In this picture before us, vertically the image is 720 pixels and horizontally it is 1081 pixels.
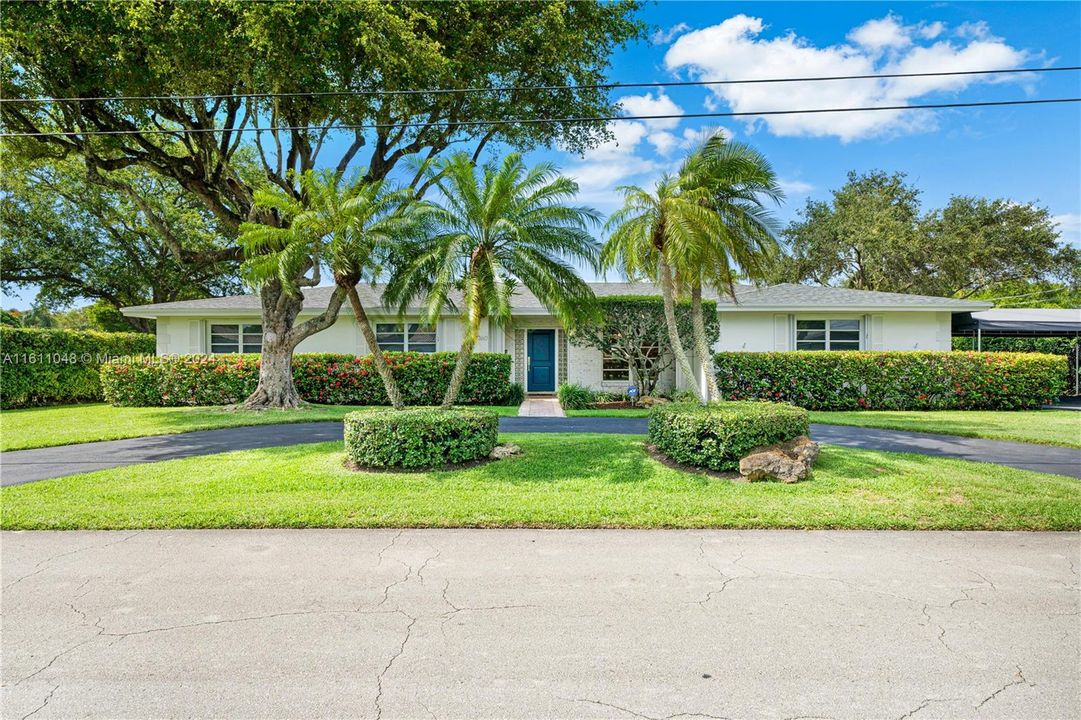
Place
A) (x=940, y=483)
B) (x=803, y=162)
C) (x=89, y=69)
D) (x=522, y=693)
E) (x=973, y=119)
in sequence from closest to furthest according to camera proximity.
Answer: (x=522, y=693) → (x=940, y=483) → (x=89, y=69) → (x=973, y=119) → (x=803, y=162)

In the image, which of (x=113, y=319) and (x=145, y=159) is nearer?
(x=145, y=159)

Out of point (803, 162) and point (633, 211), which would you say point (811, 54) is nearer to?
point (633, 211)

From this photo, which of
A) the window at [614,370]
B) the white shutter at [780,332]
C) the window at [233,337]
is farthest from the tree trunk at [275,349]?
the white shutter at [780,332]

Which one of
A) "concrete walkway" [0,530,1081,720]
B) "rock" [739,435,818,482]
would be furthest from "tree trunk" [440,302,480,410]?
"rock" [739,435,818,482]

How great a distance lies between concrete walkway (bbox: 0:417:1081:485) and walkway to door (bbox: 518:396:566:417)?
124 centimetres

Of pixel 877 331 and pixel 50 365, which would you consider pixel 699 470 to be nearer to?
pixel 877 331

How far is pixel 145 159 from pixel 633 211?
13405mm

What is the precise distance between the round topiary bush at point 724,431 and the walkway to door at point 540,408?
20.4ft

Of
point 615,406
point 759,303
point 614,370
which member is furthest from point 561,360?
point 759,303

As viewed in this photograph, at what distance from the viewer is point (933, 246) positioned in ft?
96.5

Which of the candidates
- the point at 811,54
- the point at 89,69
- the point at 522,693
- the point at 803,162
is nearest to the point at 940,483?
the point at 522,693

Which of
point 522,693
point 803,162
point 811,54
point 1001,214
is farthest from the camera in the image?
point 1001,214

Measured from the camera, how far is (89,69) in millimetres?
11375

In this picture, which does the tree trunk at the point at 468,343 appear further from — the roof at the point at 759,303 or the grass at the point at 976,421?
the roof at the point at 759,303
